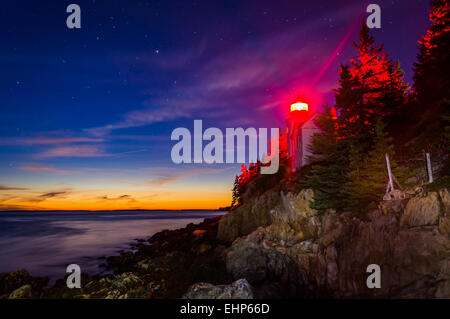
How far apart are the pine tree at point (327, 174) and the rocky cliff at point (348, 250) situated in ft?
2.10

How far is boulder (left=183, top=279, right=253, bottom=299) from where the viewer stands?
10242 millimetres

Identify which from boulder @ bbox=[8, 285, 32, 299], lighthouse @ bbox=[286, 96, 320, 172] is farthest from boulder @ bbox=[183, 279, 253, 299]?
lighthouse @ bbox=[286, 96, 320, 172]

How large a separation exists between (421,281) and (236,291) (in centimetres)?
750

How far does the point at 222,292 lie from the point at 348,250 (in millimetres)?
7128

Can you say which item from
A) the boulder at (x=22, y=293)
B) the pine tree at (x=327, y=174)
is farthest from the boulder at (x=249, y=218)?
the boulder at (x=22, y=293)

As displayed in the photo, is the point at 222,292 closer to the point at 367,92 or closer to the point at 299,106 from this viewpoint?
the point at 367,92

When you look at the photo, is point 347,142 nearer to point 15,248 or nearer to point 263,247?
point 263,247

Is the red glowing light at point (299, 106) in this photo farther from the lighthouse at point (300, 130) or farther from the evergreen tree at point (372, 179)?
the evergreen tree at point (372, 179)

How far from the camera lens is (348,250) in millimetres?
13133

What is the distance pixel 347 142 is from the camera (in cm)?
1620

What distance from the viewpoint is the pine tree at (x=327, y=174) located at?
51.3 feet
